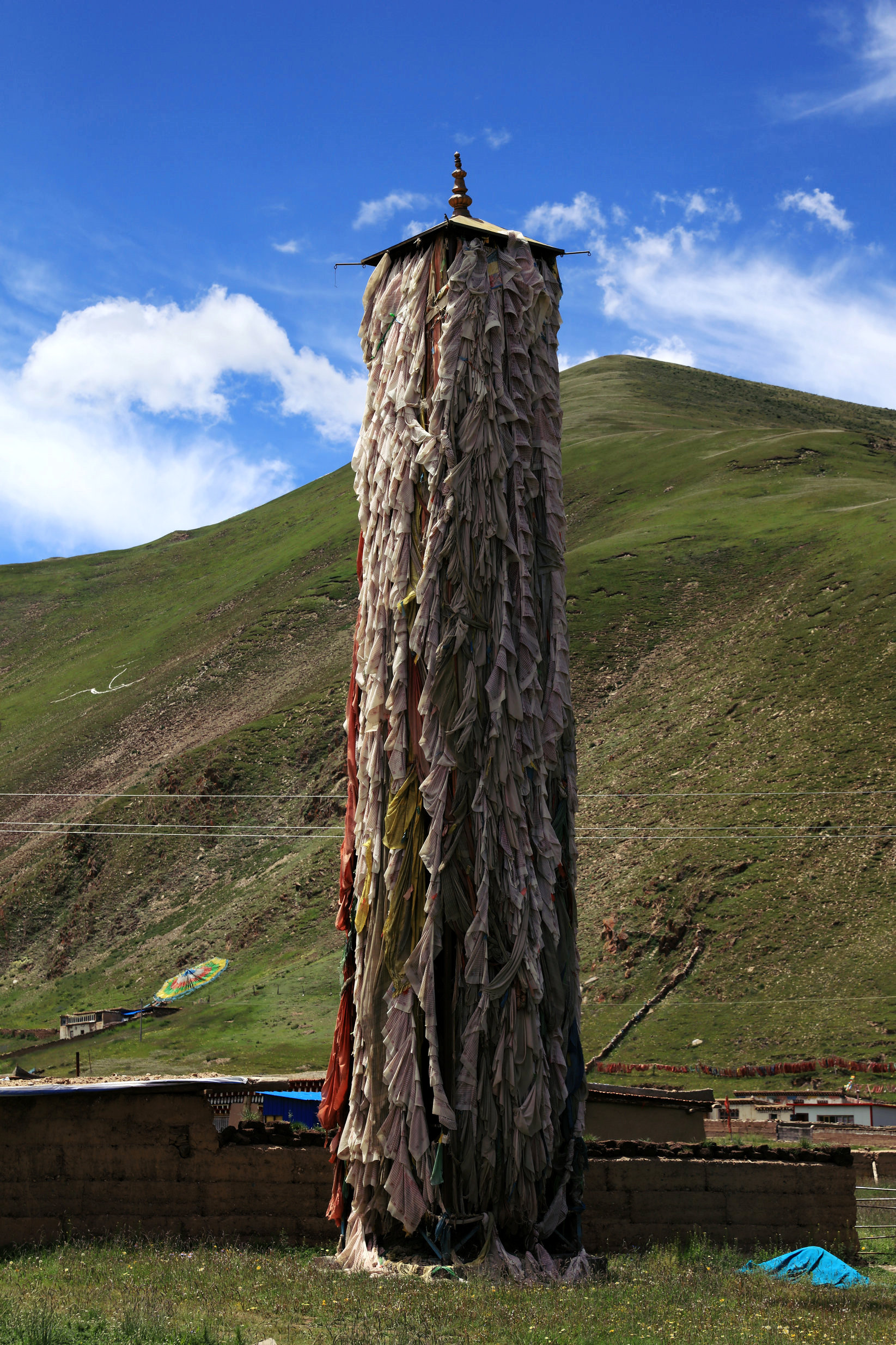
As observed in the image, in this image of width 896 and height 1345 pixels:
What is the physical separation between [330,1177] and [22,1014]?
1651 inches

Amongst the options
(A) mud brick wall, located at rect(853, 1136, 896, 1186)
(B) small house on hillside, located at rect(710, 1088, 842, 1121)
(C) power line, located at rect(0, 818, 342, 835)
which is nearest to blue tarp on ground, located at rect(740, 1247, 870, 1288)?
(A) mud brick wall, located at rect(853, 1136, 896, 1186)

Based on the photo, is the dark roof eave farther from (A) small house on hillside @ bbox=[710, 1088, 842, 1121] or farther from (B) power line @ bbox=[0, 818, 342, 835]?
(B) power line @ bbox=[0, 818, 342, 835]

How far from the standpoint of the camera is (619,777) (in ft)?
168

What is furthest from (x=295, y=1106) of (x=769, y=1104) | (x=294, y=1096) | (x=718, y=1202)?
(x=769, y=1104)

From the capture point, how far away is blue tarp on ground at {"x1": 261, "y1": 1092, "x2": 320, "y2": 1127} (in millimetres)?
20766

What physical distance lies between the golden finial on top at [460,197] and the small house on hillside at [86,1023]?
3847cm

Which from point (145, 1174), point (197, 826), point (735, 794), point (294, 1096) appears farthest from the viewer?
point (197, 826)

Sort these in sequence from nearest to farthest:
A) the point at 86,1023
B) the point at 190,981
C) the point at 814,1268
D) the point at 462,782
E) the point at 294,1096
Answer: the point at 462,782, the point at 814,1268, the point at 294,1096, the point at 86,1023, the point at 190,981

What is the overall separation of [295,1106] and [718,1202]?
9386mm

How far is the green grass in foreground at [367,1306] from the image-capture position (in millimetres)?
8242

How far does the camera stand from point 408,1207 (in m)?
10.5

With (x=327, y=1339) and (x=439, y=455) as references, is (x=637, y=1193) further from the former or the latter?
(x=439, y=455)

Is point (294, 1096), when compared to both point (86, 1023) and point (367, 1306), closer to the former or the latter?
point (367, 1306)

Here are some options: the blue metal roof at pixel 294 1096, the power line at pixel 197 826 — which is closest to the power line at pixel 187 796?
the power line at pixel 197 826
